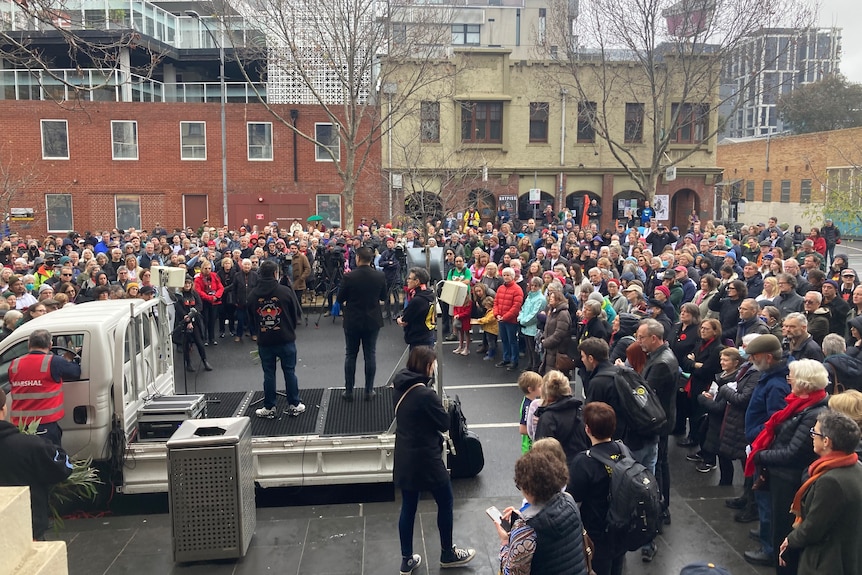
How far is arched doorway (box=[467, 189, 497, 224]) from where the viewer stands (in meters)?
30.3

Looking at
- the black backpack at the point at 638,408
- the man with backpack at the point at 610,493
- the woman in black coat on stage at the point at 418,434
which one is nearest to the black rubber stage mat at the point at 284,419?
the woman in black coat on stage at the point at 418,434

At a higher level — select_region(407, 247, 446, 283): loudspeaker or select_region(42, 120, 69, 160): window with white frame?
select_region(42, 120, 69, 160): window with white frame

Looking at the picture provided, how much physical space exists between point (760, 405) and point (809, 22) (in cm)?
2210

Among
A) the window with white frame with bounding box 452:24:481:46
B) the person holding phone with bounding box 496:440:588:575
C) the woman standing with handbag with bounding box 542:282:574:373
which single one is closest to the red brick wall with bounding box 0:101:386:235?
the window with white frame with bounding box 452:24:481:46

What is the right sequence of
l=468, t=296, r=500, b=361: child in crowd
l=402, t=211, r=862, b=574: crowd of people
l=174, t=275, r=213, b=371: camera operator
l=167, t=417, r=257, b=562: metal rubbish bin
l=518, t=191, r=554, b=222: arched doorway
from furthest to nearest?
l=518, t=191, r=554, b=222: arched doorway < l=468, t=296, r=500, b=361: child in crowd < l=174, t=275, r=213, b=371: camera operator < l=167, t=417, r=257, b=562: metal rubbish bin < l=402, t=211, r=862, b=574: crowd of people

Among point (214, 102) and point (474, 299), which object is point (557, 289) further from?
point (214, 102)

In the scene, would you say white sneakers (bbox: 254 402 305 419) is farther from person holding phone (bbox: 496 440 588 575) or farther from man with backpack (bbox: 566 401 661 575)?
person holding phone (bbox: 496 440 588 575)

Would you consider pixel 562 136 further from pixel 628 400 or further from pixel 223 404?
pixel 628 400

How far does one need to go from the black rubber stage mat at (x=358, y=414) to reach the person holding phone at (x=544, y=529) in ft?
12.0

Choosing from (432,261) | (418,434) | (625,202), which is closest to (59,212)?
(625,202)

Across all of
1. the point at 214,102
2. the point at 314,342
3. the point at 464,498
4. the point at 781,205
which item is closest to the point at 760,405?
the point at 464,498

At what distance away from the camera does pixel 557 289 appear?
1010 centimetres

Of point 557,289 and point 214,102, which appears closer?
point 557,289

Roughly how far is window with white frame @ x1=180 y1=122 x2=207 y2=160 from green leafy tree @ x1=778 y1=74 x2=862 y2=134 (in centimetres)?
4470
